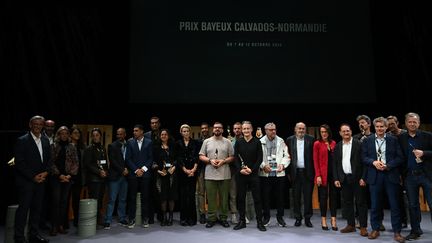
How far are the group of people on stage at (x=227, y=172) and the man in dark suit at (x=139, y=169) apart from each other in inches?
0.6

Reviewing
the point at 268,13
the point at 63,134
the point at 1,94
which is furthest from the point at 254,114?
the point at 1,94

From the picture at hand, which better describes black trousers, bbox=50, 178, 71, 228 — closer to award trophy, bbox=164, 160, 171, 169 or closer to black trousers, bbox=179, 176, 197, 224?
award trophy, bbox=164, 160, 171, 169

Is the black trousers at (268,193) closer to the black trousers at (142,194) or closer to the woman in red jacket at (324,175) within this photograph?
the woman in red jacket at (324,175)

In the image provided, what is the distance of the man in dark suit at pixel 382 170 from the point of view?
144 inches

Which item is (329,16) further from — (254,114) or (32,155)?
(32,155)

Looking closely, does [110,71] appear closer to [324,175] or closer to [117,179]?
[117,179]

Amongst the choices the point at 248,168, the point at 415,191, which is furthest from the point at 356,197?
the point at 248,168

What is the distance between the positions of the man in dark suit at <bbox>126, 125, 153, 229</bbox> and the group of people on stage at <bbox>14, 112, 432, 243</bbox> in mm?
14

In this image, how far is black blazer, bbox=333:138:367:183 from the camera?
12.9ft

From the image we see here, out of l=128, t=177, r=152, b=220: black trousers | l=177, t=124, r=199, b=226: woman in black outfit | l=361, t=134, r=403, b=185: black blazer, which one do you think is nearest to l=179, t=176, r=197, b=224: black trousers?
l=177, t=124, r=199, b=226: woman in black outfit

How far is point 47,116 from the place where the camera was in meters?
5.86

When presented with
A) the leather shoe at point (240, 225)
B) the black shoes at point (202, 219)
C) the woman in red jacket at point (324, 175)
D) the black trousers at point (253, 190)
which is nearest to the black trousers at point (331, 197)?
the woman in red jacket at point (324, 175)

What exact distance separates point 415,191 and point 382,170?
43 cm

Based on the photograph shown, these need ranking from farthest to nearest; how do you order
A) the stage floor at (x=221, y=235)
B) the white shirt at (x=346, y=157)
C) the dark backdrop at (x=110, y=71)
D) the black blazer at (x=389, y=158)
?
the dark backdrop at (x=110, y=71) < the white shirt at (x=346, y=157) < the stage floor at (x=221, y=235) < the black blazer at (x=389, y=158)
